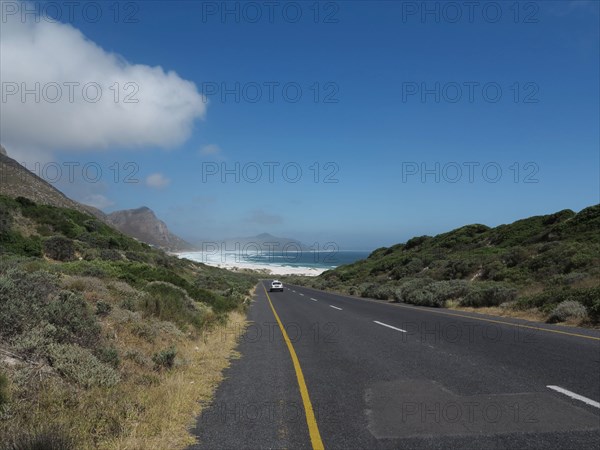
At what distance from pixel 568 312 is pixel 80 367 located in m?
14.0

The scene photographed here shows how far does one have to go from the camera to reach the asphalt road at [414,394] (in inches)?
183

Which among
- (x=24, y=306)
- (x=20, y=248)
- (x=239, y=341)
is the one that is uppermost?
(x=20, y=248)

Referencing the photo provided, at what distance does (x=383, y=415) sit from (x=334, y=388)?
1.45 metres

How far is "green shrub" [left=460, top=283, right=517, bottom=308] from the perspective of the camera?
64.8 ft

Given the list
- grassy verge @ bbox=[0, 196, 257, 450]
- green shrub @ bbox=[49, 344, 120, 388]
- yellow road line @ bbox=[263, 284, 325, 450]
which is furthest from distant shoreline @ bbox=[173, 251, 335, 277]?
green shrub @ bbox=[49, 344, 120, 388]

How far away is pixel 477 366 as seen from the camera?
26.0ft

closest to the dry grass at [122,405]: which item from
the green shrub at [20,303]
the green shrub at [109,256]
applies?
the green shrub at [20,303]

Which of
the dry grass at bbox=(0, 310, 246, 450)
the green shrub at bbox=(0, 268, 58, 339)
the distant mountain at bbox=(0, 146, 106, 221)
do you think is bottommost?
the dry grass at bbox=(0, 310, 246, 450)

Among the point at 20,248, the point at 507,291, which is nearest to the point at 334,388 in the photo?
the point at 507,291

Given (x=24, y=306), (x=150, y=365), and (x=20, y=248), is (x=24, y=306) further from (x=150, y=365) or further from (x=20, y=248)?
(x=20, y=248)

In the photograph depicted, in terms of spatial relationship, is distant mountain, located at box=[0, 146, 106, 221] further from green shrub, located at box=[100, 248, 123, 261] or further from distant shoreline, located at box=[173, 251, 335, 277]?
distant shoreline, located at box=[173, 251, 335, 277]

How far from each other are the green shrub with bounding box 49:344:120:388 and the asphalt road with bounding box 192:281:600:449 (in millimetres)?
1506

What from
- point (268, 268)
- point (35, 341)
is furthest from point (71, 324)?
point (268, 268)

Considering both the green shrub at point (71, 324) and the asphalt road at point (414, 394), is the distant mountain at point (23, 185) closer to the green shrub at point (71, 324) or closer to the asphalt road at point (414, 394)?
the green shrub at point (71, 324)
